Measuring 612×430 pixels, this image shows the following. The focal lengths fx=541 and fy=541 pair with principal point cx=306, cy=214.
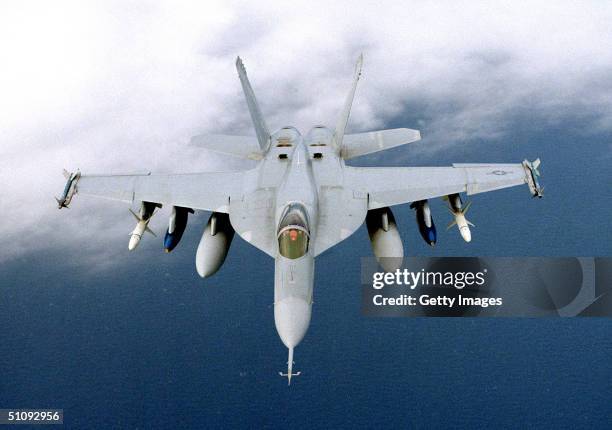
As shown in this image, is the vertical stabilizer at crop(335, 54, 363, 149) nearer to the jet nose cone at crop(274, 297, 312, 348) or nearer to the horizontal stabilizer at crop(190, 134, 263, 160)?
the horizontal stabilizer at crop(190, 134, 263, 160)

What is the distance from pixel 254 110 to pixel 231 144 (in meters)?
1.91

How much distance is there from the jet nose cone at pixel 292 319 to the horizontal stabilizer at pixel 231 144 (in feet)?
27.6

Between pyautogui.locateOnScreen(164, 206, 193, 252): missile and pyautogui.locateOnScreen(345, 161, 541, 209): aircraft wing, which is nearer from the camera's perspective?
pyautogui.locateOnScreen(345, 161, 541, 209): aircraft wing

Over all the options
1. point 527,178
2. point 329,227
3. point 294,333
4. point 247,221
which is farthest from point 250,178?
point 527,178

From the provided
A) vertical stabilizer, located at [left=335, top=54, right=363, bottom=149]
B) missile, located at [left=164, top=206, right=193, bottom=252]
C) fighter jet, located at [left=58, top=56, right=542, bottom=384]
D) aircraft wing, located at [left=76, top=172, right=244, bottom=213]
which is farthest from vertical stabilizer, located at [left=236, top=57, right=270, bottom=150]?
missile, located at [left=164, top=206, right=193, bottom=252]

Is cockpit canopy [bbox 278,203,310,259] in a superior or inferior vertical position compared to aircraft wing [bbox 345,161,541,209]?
inferior

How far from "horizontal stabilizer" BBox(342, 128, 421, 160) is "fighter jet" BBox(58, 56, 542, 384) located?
57 millimetres

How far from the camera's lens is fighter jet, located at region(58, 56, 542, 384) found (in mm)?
16844

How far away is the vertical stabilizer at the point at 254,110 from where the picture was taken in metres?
20.3

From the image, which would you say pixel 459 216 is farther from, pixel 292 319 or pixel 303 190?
pixel 292 319

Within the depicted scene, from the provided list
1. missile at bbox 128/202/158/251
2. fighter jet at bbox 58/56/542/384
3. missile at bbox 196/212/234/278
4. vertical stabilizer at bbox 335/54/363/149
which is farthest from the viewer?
vertical stabilizer at bbox 335/54/363/149

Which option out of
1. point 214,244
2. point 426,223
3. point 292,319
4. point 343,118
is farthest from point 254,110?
point 292,319

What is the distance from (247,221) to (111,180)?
606cm

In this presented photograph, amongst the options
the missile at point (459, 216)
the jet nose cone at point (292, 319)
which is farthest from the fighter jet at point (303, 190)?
the jet nose cone at point (292, 319)
